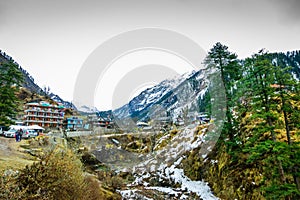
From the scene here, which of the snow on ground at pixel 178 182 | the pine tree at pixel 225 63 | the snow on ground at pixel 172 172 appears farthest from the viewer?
the pine tree at pixel 225 63

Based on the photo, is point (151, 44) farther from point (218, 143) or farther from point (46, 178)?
point (46, 178)

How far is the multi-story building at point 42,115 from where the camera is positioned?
73000 mm

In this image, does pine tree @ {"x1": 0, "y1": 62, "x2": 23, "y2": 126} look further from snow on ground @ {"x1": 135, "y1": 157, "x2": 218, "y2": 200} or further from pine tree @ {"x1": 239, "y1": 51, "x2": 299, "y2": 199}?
pine tree @ {"x1": 239, "y1": 51, "x2": 299, "y2": 199}

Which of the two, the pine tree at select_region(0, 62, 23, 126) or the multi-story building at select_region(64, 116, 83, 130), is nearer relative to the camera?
the pine tree at select_region(0, 62, 23, 126)

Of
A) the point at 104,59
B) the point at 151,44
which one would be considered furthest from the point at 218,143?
the point at 151,44

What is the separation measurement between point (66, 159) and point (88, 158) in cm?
2396

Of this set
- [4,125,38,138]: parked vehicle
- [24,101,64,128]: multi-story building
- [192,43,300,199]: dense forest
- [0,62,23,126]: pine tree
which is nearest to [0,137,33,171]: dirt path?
[0,62,23,126]: pine tree

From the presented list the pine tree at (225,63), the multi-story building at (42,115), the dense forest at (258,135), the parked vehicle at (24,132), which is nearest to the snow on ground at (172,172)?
the dense forest at (258,135)

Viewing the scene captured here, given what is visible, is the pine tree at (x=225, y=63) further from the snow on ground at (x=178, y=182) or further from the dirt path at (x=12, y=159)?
the dirt path at (x=12, y=159)

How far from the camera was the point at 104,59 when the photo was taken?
94.0 feet

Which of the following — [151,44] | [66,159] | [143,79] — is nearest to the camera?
[66,159]

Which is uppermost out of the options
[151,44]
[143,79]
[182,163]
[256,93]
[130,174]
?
[151,44]

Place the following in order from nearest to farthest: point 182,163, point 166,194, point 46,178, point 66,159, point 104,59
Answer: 1. point 46,178
2. point 66,159
3. point 166,194
4. point 182,163
5. point 104,59

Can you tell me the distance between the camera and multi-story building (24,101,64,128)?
7300cm
